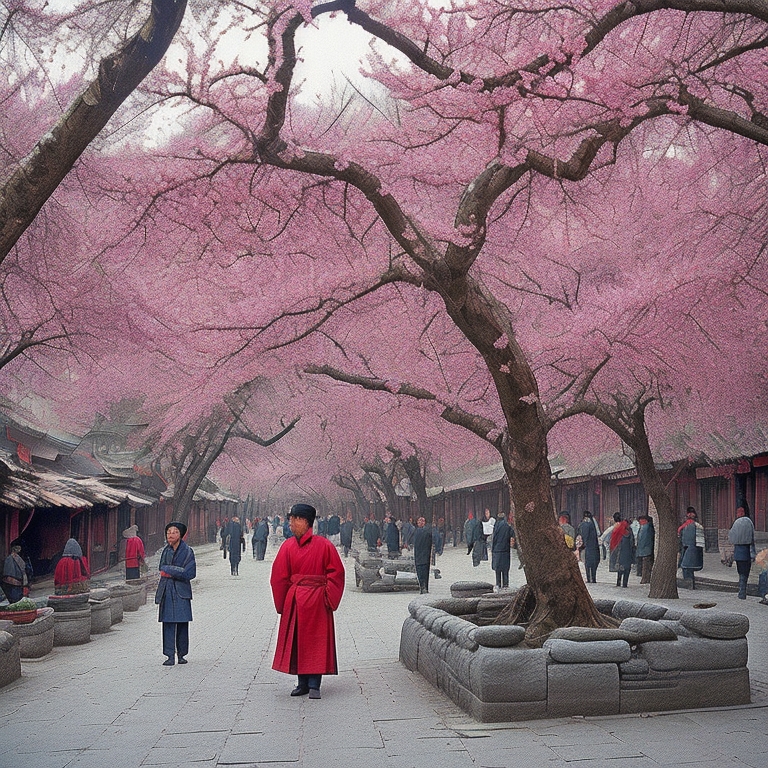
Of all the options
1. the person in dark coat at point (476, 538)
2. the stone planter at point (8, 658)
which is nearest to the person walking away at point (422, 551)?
the person in dark coat at point (476, 538)

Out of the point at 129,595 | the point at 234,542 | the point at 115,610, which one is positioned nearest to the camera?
the point at 115,610

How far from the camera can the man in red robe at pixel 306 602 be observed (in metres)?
8.81

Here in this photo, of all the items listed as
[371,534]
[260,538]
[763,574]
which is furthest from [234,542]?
[763,574]

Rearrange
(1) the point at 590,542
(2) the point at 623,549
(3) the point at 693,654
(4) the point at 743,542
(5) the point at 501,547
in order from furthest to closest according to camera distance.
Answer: (1) the point at 590,542 → (5) the point at 501,547 → (2) the point at 623,549 → (4) the point at 743,542 → (3) the point at 693,654

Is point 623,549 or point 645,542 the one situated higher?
point 645,542

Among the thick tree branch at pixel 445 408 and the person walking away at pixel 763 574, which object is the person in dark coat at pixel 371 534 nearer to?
the person walking away at pixel 763 574

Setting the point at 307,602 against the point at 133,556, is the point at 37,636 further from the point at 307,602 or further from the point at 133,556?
the point at 133,556

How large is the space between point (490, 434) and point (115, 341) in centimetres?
697

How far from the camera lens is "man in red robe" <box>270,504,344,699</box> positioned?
8.81 metres

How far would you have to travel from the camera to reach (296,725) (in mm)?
7500

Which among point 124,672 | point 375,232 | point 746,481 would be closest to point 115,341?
point 375,232

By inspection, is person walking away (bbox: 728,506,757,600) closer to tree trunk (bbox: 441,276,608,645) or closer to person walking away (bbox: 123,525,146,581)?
tree trunk (bbox: 441,276,608,645)

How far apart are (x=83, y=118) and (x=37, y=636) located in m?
8.85

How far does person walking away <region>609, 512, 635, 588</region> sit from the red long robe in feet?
46.4
